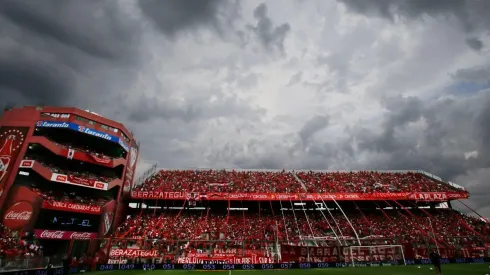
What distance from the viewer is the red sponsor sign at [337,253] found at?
30938 mm

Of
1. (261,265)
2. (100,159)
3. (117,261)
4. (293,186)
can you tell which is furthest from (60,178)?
(293,186)

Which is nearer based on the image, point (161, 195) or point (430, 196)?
point (161, 195)

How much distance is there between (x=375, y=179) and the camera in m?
56.5

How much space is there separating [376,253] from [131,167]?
40.3 metres

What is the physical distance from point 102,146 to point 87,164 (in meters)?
3.85

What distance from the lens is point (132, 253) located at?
3412 cm

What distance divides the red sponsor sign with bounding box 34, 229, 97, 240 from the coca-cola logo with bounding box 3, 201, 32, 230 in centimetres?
191

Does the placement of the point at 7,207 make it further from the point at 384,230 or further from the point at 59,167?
the point at 384,230

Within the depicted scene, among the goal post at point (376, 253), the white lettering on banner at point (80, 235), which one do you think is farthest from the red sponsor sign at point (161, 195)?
the goal post at point (376, 253)

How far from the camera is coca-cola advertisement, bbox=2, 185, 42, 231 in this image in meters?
32.8

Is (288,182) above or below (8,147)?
above

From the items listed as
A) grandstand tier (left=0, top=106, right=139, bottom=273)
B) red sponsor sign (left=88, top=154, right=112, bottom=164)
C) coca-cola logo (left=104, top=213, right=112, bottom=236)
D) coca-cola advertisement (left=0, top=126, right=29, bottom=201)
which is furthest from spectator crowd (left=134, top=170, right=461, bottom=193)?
coca-cola advertisement (left=0, top=126, right=29, bottom=201)

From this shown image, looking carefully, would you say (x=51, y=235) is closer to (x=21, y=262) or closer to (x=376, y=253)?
(x=21, y=262)

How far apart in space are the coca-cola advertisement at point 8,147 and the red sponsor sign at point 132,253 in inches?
593
